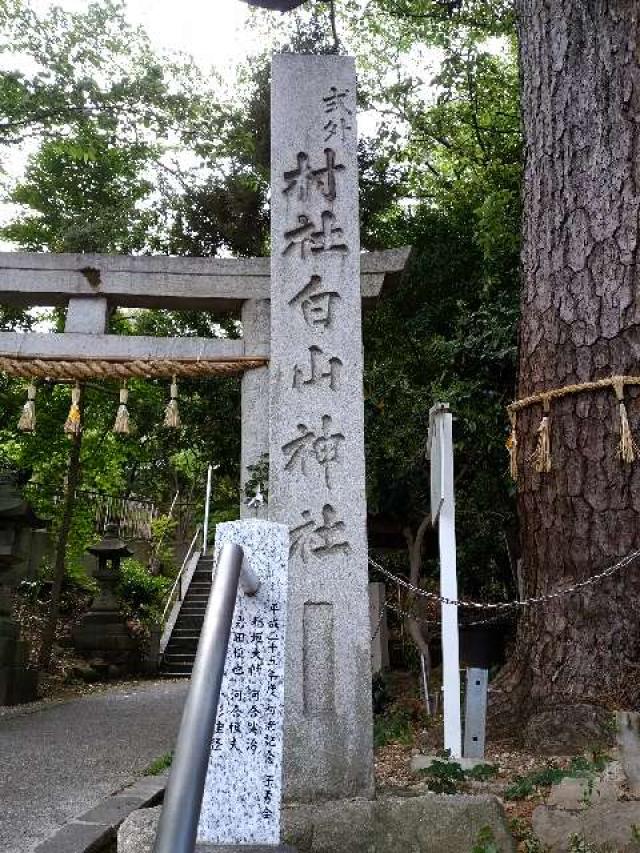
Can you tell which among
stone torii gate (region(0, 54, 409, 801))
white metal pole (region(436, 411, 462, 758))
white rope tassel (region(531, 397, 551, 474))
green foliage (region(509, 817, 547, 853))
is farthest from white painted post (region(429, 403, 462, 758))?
green foliage (region(509, 817, 547, 853))

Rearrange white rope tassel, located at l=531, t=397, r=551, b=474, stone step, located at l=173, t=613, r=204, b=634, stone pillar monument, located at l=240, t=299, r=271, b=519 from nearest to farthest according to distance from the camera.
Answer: white rope tassel, located at l=531, t=397, r=551, b=474, stone pillar monument, located at l=240, t=299, r=271, b=519, stone step, located at l=173, t=613, r=204, b=634

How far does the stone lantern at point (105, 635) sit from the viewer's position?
13.4 m

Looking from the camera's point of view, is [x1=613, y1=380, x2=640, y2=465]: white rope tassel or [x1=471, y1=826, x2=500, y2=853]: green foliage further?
[x1=613, y1=380, x2=640, y2=465]: white rope tassel

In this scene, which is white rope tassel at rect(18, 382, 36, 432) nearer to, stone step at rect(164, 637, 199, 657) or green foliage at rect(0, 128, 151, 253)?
green foliage at rect(0, 128, 151, 253)

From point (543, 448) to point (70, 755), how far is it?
14.9 ft

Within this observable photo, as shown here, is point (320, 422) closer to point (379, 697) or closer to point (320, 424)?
point (320, 424)

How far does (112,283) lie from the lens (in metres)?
6.90

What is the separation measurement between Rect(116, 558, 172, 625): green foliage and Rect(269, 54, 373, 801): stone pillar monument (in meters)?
11.8

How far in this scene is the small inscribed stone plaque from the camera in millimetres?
2598

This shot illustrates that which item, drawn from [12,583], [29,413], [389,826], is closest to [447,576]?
[389,826]

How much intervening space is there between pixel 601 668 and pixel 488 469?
405 cm

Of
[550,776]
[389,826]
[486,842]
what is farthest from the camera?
[550,776]

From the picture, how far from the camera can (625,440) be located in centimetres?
470

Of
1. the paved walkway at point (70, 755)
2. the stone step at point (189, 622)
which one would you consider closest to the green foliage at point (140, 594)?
the stone step at point (189, 622)
